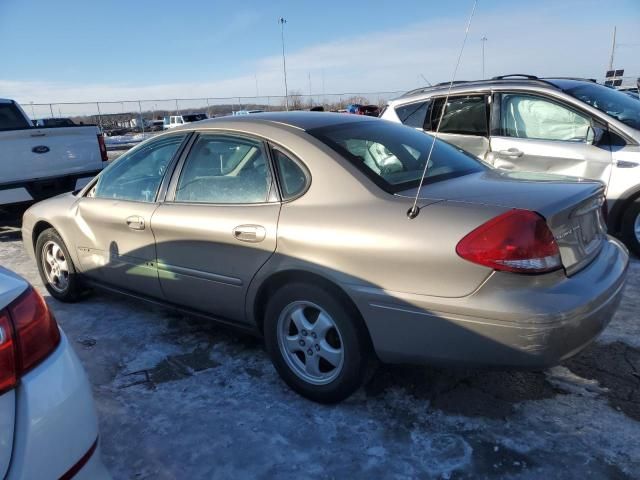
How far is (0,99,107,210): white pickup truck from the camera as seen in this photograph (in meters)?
6.28

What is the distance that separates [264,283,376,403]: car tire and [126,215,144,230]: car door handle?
4.03ft

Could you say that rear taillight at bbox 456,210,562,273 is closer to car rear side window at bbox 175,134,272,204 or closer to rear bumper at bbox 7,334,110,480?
car rear side window at bbox 175,134,272,204

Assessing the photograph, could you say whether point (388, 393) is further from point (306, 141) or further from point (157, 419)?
point (306, 141)

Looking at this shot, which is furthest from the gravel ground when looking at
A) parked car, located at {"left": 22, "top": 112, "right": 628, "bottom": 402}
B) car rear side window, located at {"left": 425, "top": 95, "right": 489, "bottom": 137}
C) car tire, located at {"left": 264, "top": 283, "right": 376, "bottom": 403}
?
car rear side window, located at {"left": 425, "top": 95, "right": 489, "bottom": 137}

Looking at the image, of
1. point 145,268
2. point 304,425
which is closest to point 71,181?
point 145,268

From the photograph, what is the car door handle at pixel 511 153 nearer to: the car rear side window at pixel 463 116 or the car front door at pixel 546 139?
the car front door at pixel 546 139

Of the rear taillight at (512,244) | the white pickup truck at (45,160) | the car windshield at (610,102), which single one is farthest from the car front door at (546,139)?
the white pickup truck at (45,160)

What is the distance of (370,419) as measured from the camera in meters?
2.72

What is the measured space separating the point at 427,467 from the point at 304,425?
2.17ft

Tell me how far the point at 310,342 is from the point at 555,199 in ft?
4.63

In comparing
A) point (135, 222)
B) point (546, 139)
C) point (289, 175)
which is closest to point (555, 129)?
point (546, 139)

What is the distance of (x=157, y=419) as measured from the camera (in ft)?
9.18

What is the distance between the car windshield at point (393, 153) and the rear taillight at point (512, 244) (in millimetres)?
555

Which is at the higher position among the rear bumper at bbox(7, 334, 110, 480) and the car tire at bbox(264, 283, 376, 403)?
the rear bumper at bbox(7, 334, 110, 480)
